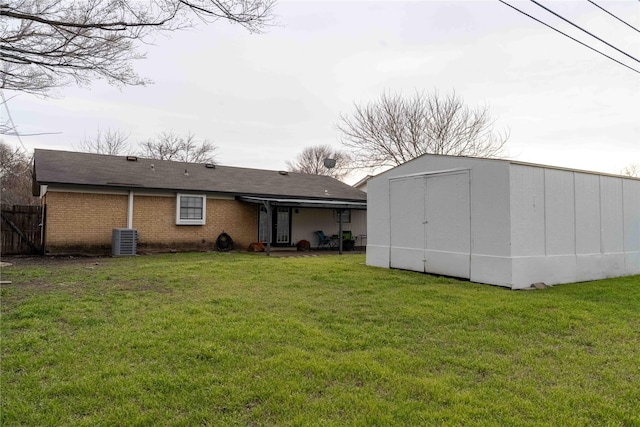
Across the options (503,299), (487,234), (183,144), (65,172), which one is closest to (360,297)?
(503,299)

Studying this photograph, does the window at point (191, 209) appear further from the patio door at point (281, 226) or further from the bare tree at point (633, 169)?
the bare tree at point (633, 169)

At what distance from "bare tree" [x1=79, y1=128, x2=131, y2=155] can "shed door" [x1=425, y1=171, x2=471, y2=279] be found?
31.4m

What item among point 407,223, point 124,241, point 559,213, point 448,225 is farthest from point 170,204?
point 559,213

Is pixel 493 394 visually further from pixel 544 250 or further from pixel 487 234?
pixel 544 250

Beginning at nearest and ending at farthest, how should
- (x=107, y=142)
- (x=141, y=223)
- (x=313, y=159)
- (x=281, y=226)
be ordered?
1. (x=141, y=223)
2. (x=281, y=226)
3. (x=107, y=142)
4. (x=313, y=159)

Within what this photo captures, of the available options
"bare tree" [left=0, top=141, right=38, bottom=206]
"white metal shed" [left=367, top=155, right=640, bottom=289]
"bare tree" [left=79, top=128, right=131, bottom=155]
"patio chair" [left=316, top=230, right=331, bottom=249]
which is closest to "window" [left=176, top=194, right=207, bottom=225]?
"patio chair" [left=316, top=230, right=331, bottom=249]

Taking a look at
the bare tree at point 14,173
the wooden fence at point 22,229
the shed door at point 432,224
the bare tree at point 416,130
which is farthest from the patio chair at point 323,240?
the bare tree at point 14,173

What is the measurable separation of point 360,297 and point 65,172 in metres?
12.3

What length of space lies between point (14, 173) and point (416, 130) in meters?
23.1

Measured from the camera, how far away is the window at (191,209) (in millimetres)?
15391

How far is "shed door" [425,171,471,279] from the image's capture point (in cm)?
898

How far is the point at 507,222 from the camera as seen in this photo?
807 centimetres

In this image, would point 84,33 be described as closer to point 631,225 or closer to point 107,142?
point 631,225

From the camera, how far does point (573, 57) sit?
34.0 feet
